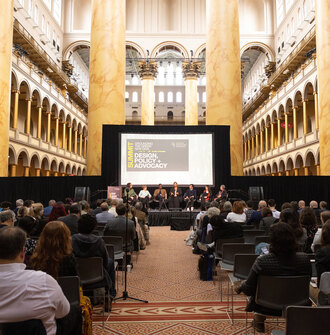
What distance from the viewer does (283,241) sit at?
3068 mm

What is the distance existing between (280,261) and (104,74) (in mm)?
10876

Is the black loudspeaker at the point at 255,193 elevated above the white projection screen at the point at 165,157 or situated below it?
below

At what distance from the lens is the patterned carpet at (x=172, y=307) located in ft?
12.4

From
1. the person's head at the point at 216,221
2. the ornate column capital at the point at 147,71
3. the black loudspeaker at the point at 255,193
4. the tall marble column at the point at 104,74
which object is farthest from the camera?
the ornate column capital at the point at 147,71

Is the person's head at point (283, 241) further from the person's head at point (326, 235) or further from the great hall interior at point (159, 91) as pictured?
the great hall interior at point (159, 91)

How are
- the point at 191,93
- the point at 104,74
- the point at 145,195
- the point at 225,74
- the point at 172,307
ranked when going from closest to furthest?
the point at 172,307 → the point at 104,74 → the point at 225,74 → the point at 145,195 → the point at 191,93

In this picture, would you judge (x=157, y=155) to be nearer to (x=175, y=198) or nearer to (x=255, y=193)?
(x=175, y=198)

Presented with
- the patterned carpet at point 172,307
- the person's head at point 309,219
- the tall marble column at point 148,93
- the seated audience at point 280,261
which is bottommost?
the patterned carpet at point 172,307

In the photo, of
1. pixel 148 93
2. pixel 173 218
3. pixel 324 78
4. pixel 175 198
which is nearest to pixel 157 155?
pixel 175 198

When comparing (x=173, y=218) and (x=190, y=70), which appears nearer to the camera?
(x=173, y=218)

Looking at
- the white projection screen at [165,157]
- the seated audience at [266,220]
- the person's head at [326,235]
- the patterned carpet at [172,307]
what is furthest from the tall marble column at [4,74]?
the person's head at [326,235]

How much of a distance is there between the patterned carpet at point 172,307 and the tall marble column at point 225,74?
7303 mm

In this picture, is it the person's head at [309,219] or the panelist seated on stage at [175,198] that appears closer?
the person's head at [309,219]

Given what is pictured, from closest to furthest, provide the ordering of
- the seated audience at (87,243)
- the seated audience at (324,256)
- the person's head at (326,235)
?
the seated audience at (324,256) → the person's head at (326,235) → the seated audience at (87,243)
